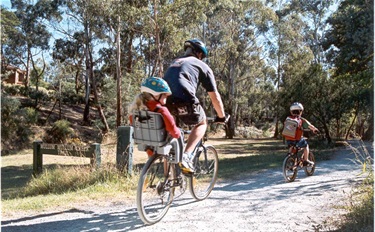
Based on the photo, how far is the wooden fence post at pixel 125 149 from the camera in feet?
22.4

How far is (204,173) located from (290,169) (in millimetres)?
2426

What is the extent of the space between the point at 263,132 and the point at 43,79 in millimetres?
26457

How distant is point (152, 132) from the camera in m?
3.95

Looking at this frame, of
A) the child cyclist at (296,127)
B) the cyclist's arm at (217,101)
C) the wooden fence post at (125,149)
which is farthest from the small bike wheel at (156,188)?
the child cyclist at (296,127)

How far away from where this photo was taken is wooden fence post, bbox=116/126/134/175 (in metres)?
6.82

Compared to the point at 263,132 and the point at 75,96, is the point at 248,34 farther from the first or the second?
the point at 75,96

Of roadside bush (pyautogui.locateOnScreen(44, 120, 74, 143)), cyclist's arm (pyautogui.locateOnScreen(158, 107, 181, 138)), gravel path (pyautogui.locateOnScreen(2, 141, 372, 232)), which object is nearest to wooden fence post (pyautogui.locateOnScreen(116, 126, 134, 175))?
gravel path (pyautogui.locateOnScreen(2, 141, 372, 232))

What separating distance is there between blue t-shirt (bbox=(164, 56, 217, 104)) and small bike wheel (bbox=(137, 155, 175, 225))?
679 mm

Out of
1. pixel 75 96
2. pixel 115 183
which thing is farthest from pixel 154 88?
pixel 75 96

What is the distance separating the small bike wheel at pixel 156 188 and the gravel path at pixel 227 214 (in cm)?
13

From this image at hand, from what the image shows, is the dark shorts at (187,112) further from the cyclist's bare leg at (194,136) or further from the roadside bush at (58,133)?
the roadside bush at (58,133)

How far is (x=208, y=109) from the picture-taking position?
130 ft

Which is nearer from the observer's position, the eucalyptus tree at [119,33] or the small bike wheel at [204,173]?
the small bike wheel at [204,173]

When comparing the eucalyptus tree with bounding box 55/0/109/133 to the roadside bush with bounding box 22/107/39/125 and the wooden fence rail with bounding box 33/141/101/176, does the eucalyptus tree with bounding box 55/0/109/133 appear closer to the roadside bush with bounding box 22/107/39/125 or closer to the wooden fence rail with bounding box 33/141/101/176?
the roadside bush with bounding box 22/107/39/125
